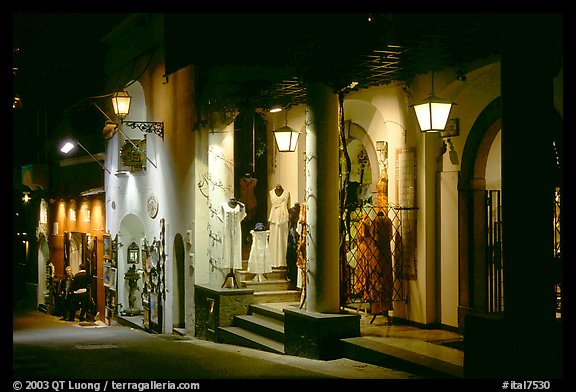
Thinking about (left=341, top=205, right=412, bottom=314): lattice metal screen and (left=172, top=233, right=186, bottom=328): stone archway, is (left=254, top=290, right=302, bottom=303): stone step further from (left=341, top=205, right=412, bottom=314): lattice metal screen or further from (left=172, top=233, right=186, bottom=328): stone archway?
(left=172, top=233, right=186, bottom=328): stone archway

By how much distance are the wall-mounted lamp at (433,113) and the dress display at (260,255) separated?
6108 mm

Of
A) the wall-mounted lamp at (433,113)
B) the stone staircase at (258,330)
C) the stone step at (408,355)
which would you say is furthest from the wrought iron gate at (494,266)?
the stone staircase at (258,330)

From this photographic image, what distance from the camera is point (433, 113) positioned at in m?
11.0

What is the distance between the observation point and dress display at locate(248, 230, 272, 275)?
1623cm

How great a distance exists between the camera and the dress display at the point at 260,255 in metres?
16.2

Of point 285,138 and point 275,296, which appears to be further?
point 275,296

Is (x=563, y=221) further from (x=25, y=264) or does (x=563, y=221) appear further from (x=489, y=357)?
(x=25, y=264)

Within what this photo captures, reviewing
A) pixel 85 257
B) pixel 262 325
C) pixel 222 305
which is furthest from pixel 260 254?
pixel 85 257

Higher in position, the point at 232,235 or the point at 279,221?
the point at 279,221

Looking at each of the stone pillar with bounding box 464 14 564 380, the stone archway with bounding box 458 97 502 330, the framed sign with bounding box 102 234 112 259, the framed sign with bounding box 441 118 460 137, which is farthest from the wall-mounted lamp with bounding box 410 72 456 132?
the framed sign with bounding box 102 234 112 259

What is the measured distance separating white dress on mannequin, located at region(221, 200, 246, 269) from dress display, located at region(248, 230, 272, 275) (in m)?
0.30

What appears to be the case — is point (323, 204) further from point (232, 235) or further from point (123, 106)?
point (123, 106)

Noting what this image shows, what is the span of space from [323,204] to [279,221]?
17.3 feet

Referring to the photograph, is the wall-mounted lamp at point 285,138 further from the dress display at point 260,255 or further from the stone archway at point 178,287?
the stone archway at point 178,287
